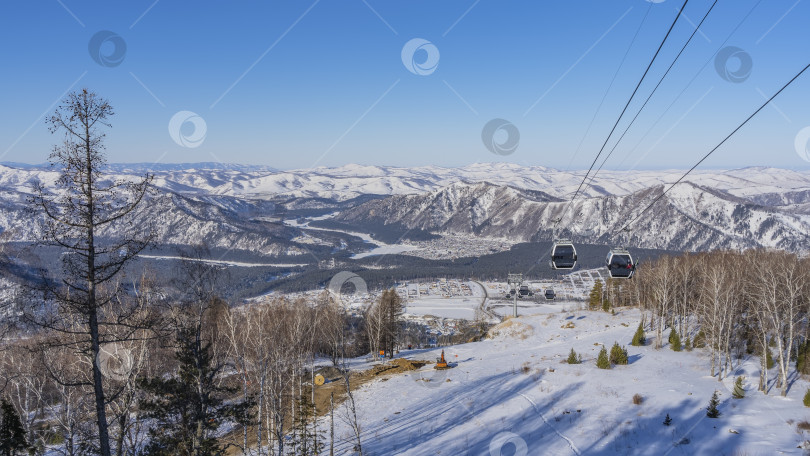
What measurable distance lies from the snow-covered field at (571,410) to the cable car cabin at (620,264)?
8069 millimetres

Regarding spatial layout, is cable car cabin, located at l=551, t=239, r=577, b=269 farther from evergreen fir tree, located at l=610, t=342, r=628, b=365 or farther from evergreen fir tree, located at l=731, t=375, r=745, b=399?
evergreen fir tree, located at l=610, t=342, r=628, b=365

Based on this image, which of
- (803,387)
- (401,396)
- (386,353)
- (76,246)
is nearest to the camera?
(76,246)

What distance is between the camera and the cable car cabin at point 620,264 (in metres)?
24.8

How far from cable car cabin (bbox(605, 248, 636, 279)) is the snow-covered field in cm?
807

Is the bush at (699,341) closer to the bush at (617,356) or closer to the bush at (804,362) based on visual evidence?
the bush at (617,356)

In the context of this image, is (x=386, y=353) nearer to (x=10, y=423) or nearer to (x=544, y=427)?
(x=544, y=427)

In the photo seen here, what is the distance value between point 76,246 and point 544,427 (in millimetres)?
24023

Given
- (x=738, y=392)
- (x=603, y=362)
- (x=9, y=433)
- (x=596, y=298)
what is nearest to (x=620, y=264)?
(x=738, y=392)

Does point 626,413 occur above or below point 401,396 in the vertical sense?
above

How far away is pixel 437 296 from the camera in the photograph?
184 m

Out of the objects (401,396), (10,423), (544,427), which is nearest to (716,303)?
(544,427)

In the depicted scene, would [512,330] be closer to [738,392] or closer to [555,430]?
[738,392]

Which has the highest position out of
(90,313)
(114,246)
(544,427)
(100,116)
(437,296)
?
(100,116)

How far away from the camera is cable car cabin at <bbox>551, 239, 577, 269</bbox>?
23906mm
